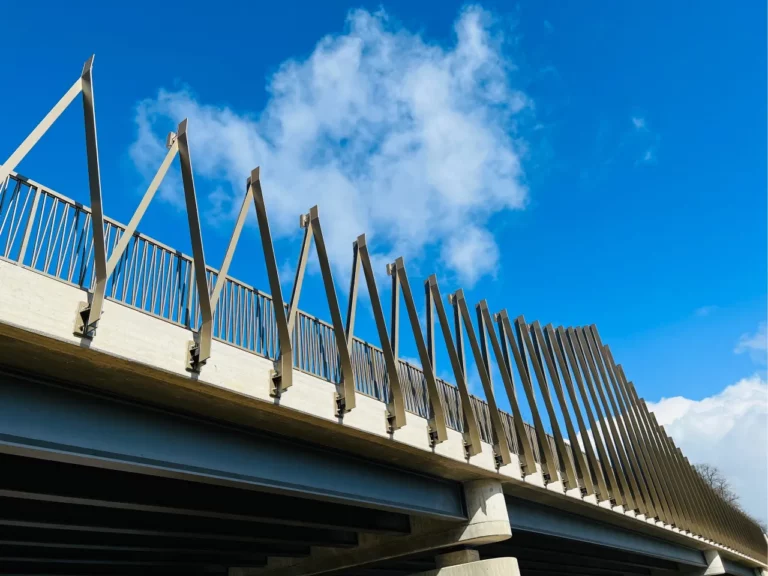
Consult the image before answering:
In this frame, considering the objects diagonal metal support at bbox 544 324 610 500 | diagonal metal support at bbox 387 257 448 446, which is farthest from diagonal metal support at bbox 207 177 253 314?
diagonal metal support at bbox 544 324 610 500

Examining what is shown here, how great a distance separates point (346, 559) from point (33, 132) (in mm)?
13954

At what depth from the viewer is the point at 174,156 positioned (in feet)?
35.0

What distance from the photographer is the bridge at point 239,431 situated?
27.6ft

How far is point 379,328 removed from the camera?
44.3 feet

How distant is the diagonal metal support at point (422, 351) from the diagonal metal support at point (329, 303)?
2284 mm

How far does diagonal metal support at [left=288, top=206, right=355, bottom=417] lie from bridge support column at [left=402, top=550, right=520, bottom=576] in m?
6.52

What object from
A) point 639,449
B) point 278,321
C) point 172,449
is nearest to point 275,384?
point 278,321

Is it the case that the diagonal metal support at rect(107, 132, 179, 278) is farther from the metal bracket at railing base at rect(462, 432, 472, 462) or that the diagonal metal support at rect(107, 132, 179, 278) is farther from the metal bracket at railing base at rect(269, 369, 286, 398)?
the metal bracket at railing base at rect(462, 432, 472, 462)

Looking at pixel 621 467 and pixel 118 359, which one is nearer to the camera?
pixel 118 359

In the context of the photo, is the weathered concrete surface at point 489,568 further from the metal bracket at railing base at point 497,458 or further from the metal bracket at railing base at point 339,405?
the metal bracket at railing base at point 339,405

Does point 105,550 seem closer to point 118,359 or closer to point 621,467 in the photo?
point 118,359

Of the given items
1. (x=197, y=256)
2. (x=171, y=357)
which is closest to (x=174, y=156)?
(x=197, y=256)

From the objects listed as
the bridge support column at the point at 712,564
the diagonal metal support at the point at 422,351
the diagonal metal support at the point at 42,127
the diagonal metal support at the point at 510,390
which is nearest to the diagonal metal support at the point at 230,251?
the diagonal metal support at the point at 42,127

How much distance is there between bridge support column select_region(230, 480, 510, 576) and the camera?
1642cm
